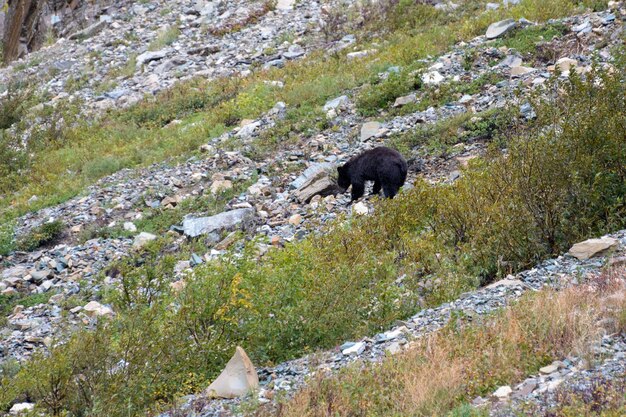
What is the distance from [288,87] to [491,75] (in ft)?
16.6

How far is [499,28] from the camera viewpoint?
1722 cm

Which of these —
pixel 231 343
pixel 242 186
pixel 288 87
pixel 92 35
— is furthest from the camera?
pixel 92 35

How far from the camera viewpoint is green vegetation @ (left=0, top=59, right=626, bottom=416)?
713cm

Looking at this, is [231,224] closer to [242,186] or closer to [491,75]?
[242,186]

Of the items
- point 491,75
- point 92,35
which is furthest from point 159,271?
point 92,35

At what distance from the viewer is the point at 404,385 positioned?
5.92 m

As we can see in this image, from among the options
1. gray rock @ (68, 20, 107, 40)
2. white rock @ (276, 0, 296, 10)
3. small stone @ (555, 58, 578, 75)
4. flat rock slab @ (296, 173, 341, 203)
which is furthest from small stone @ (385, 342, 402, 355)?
gray rock @ (68, 20, 107, 40)

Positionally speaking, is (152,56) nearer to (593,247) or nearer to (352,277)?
(352,277)

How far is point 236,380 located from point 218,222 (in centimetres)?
658

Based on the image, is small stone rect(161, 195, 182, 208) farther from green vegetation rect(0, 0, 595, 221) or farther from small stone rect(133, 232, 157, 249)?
green vegetation rect(0, 0, 595, 221)

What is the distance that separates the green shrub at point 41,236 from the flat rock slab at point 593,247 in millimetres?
9510

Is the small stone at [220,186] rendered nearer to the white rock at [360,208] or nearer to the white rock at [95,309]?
the white rock at [360,208]

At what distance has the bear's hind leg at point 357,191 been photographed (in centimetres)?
1299

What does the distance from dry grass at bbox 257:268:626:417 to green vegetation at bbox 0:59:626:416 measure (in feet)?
0.13
